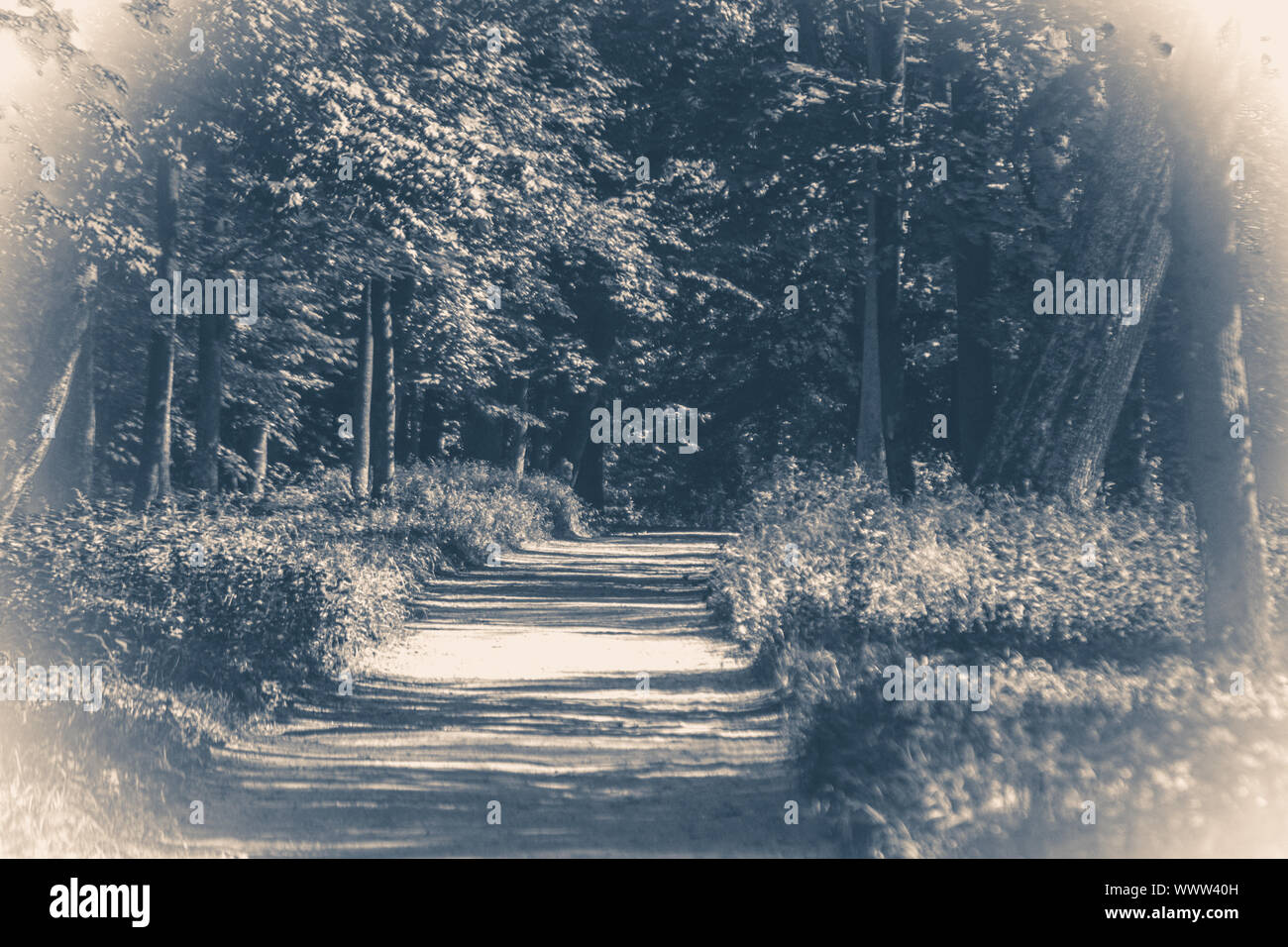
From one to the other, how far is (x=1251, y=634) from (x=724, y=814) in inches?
177

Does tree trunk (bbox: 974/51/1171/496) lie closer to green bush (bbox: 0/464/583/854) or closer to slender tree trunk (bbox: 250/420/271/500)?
green bush (bbox: 0/464/583/854)

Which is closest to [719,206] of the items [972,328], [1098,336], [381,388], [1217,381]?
[381,388]

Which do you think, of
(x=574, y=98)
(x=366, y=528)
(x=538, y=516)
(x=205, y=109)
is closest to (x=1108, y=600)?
(x=366, y=528)

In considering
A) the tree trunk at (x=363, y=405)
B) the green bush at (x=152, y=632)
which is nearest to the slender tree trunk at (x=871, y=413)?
the tree trunk at (x=363, y=405)

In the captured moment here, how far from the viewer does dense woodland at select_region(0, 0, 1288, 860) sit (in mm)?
12516

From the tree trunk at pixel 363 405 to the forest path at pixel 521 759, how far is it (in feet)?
28.0

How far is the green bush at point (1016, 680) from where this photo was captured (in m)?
6.10

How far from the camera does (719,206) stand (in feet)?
86.4

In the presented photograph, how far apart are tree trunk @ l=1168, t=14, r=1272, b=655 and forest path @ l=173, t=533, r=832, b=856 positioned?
361 centimetres

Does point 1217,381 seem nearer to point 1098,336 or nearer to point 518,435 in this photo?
point 1098,336

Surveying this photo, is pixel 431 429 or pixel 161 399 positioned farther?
pixel 431 429

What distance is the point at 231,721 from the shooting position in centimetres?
921

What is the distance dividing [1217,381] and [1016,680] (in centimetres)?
298

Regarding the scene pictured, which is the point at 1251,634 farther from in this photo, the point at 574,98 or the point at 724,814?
the point at 574,98
